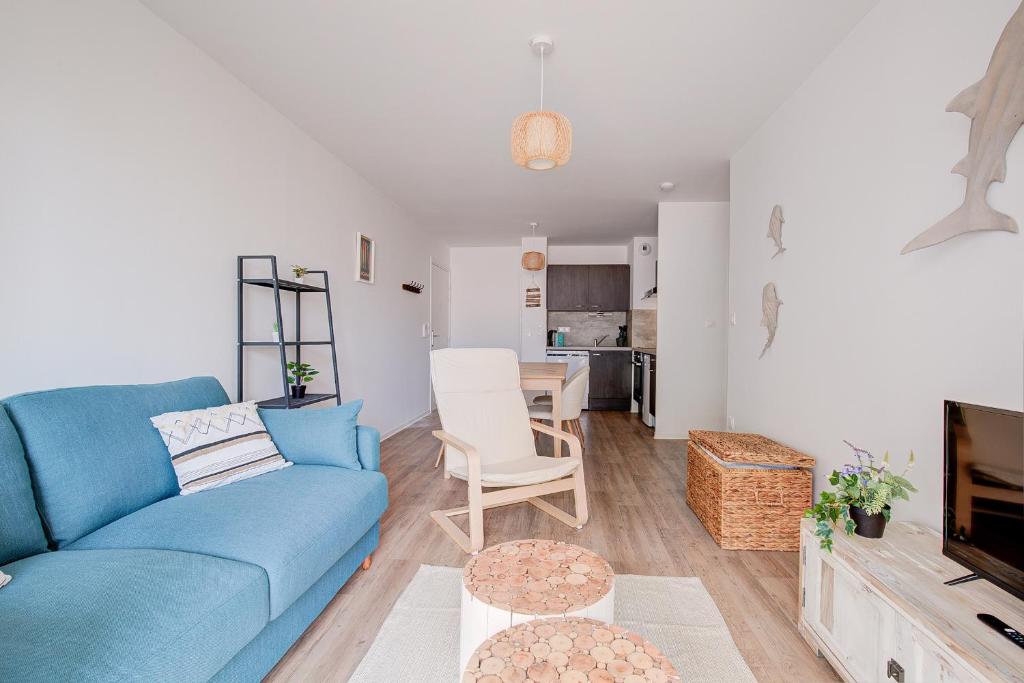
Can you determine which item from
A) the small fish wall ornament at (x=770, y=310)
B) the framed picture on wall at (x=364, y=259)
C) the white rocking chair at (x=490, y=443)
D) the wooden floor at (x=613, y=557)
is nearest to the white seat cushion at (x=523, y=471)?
the white rocking chair at (x=490, y=443)

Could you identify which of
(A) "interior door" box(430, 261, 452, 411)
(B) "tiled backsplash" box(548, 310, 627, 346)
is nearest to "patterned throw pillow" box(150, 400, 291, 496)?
(A) "interior door" box(430, 261, 452, 411)

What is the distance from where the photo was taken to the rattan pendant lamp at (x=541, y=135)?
7.16 feet

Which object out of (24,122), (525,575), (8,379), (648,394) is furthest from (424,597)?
(648,394)

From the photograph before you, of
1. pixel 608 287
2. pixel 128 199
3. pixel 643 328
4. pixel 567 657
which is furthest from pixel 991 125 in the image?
pixel 608 287

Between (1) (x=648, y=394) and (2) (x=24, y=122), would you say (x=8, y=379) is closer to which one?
(2) (x=24, y=122)

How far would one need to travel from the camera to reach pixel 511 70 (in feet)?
8.16

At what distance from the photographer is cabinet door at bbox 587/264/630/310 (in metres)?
7.11

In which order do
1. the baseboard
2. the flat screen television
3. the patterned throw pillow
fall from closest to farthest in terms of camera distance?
the flat screen television, the patterned throw pillow, the baseboard

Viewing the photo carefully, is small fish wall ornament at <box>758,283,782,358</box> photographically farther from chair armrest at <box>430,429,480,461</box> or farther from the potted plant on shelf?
the potted plant on shelf

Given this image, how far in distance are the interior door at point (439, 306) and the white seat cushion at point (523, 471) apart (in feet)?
12.8

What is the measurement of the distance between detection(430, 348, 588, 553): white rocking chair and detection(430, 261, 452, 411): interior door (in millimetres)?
3526

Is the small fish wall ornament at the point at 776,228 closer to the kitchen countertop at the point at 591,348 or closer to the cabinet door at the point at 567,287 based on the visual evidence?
the kitchen countertop at the point at 591,348

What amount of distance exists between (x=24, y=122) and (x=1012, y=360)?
3370mm

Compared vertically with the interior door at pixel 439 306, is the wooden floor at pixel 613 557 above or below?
below
